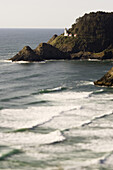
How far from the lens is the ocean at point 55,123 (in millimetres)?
40625

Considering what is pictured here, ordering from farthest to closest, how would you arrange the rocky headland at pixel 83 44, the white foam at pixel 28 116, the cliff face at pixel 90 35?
the cliff face at pixel 90 35, the rocky headland at pixel 83 44, the white foam at pixel 28 116

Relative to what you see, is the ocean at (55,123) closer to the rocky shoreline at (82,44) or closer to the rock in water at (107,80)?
the rock in water at (107,80)

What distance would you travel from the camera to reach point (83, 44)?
14825cm

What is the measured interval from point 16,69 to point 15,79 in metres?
20.4

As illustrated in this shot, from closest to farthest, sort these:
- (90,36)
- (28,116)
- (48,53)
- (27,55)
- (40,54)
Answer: (28,116)
(27,55)
(40,54)
(48,53)
(90,36)

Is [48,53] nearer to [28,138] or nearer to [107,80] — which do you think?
[107,80]

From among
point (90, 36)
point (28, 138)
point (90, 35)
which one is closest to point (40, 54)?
point (90, 36)

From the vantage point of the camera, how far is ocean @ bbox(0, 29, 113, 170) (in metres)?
40.6

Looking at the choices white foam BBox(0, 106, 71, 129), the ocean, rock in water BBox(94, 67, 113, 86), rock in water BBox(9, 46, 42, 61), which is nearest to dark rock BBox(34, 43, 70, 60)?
rock in water BBox(9, 46, 42, 61)

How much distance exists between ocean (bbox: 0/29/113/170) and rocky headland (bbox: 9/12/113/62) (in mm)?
41632

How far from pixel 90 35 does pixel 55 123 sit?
347ft

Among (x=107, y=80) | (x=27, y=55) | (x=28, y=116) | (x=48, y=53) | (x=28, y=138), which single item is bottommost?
(x=28, y=138)

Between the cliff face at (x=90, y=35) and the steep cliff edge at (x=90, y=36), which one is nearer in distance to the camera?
the steep cliff edge at (x=90, y=36)

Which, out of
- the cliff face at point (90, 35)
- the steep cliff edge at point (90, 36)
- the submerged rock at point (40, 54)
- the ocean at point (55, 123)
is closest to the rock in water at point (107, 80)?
the ocean at point (55, 123)
